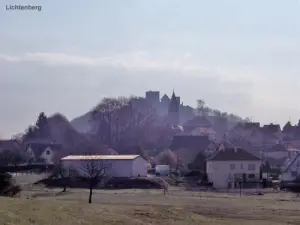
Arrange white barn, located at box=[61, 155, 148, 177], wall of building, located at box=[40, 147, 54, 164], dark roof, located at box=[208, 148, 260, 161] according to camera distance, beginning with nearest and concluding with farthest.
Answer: dark roof, located at box=[208, 148, 260, 161]
white barn, located at box=[61, 155, 148, 177]
wall of building, located at box=[40, 147, 54, 164]

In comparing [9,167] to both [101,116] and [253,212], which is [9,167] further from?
[253,212]

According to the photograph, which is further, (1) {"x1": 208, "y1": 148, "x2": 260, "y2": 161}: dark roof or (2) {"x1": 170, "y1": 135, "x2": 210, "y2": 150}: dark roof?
(2) {"x1": 170, "y1": 135, "x2": 210, "y2": 150}: dark roof

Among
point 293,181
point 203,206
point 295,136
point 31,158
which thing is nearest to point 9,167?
point 31,158

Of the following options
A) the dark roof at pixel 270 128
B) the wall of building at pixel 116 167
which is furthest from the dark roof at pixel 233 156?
the dark roof at pixel 270 128

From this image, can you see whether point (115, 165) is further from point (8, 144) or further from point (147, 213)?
point (8, 144)

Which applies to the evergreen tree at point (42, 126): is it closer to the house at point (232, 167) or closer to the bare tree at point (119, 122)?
the bare tree at point (119, 122)

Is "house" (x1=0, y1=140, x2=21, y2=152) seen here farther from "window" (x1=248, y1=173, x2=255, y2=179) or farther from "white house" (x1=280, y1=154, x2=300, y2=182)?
"white house" (x1=280, y1=154, x2=300, y2=182)

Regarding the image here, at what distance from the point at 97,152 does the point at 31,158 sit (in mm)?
12613

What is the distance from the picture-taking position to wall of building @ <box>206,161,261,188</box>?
78125mm

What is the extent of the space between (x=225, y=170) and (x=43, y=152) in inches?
1755

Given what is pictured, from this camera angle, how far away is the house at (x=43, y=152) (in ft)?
366

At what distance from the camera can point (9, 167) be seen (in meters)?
91.7

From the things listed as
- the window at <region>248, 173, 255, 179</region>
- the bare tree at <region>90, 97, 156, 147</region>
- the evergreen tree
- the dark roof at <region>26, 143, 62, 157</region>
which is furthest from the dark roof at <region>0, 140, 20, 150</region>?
the window at <region>248, 173, 255, 179</region>

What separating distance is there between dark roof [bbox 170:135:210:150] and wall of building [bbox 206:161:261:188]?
43.2 meters
